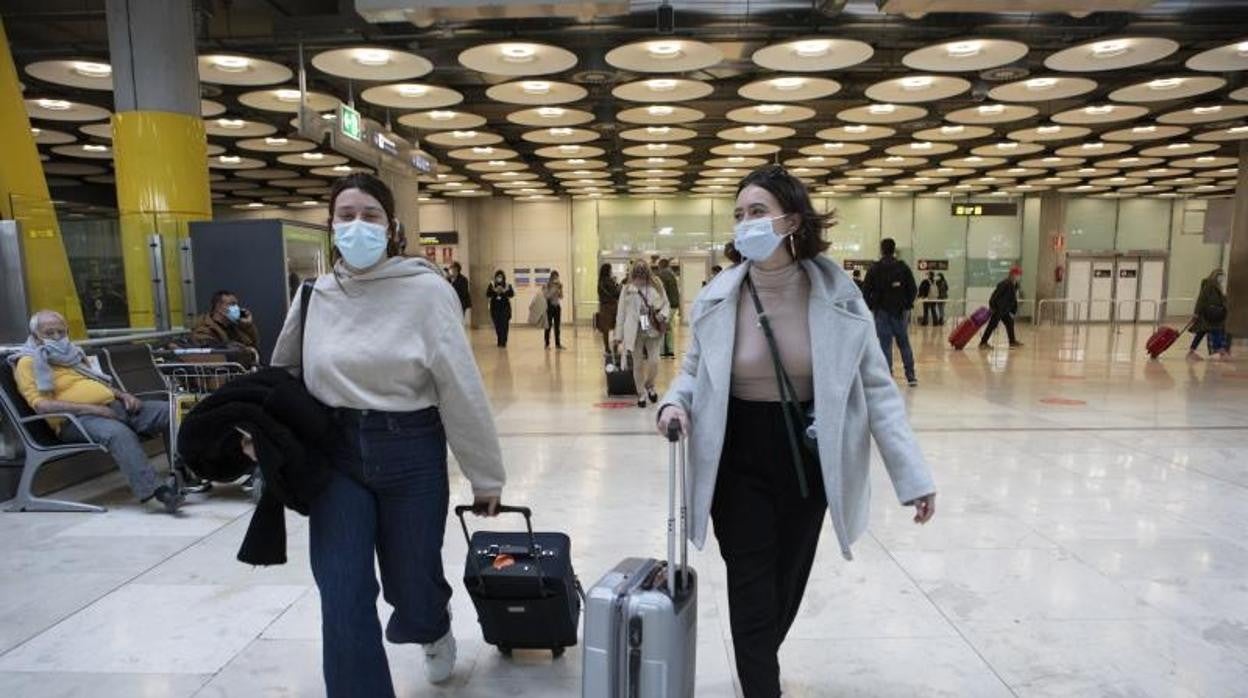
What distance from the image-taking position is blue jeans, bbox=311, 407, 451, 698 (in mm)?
2023

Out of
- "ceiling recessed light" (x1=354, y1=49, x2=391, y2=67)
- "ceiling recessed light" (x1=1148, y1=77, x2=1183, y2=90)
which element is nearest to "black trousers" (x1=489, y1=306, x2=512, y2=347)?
"ceiling recessed light" (x1=354, y1=49, x2=391, y2=67)

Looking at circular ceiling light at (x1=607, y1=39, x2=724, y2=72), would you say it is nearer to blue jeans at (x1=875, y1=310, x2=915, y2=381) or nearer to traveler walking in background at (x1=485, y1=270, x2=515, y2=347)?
blue jeans at (x1=875, y1=310, x2=915, y2=381)

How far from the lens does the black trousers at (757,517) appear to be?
6.72 feet

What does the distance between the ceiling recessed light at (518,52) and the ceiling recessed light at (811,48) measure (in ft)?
10.9

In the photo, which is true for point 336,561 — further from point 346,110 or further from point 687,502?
point 346,110

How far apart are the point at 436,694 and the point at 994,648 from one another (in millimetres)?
2060

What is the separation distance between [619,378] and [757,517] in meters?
6.83

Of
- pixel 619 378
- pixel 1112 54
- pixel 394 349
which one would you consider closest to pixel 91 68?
pixel 619 378

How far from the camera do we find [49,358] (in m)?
4.69

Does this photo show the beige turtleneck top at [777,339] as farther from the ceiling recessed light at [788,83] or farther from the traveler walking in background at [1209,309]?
the traveler walking in background at [1209,309]

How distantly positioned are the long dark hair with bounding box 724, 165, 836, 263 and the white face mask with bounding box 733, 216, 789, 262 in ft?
0.16

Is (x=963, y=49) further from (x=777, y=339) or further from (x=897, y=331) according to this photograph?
(x=777, y=339)

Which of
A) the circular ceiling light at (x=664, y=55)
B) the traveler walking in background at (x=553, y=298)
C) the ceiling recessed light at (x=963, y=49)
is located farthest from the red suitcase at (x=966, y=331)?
the circular ceiling light at (x=664, y=55)

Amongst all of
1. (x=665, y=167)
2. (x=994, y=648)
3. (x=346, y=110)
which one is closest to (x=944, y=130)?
(x=665, y=167)
